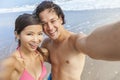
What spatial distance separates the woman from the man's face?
0.25 feet

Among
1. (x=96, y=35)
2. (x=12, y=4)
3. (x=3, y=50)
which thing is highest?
(x=96, y=35)

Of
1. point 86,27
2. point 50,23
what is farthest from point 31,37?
point 86,27

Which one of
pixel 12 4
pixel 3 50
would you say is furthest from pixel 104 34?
pixel 12 4

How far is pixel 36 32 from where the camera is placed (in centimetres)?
116

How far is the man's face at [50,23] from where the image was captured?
1266 millimetres

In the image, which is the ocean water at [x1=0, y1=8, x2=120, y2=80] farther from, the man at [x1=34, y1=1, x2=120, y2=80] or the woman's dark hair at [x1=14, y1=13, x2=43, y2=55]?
the woman's dark hair at [x1=14, y1=13, x2=43, y2=55]

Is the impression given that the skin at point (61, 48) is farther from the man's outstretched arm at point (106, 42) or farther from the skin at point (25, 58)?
the man's outstretched arm at point (106, 42)

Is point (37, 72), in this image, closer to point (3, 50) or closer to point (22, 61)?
point (22, 61)

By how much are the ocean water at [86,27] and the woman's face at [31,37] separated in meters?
2.01

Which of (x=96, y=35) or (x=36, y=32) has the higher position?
(x=96, y=35)

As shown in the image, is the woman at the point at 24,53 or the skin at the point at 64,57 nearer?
the woman at the point at 24,53

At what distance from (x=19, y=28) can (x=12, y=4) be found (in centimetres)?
327

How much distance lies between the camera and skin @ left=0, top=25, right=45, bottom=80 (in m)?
1.12

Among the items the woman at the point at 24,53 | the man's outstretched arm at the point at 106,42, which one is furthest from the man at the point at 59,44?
the man's outstretched arm at the point at 106,42
